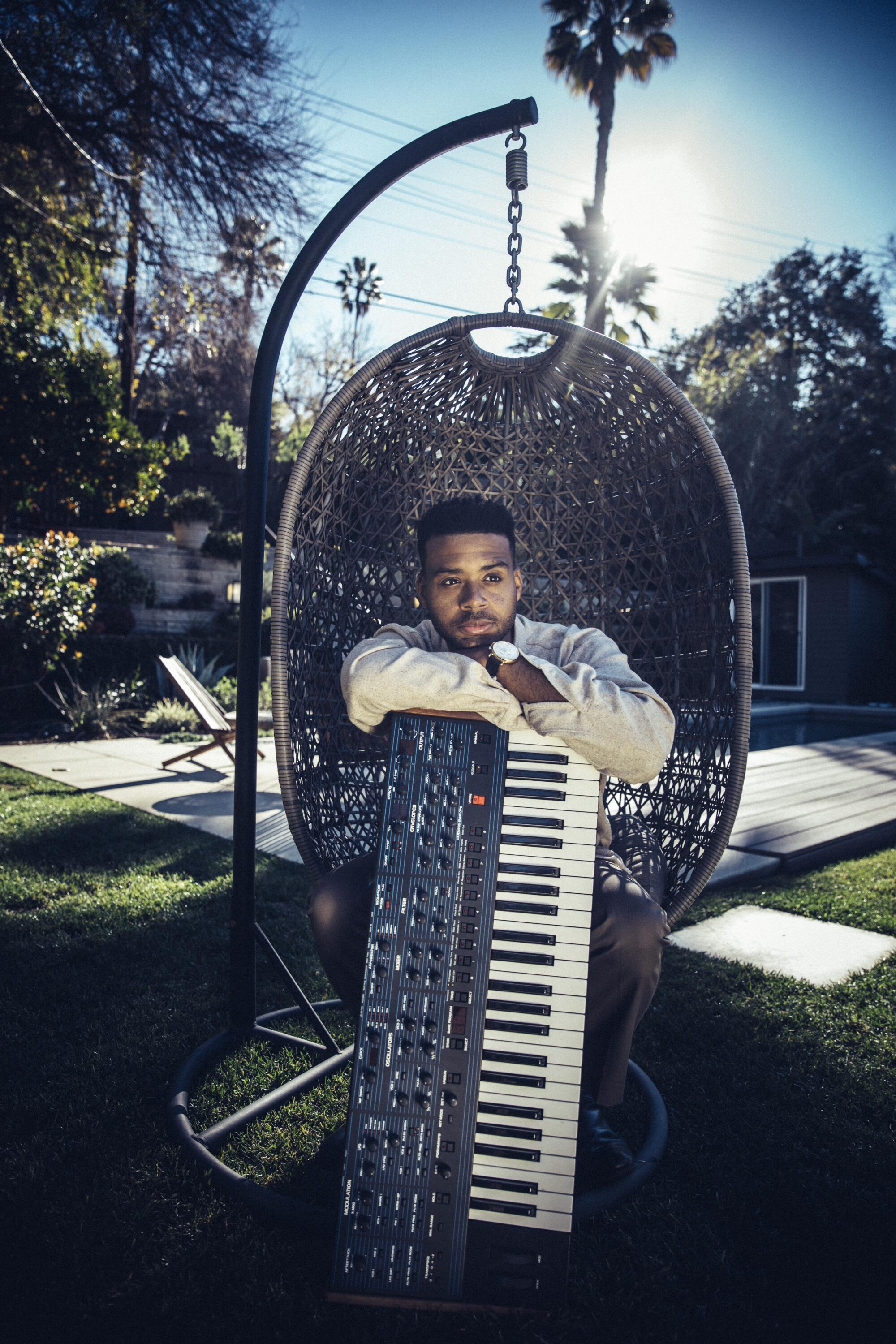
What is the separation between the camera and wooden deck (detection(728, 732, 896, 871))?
11.8 ft

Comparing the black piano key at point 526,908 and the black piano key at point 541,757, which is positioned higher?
the black piano key at point 541,757

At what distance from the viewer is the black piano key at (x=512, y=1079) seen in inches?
48.8

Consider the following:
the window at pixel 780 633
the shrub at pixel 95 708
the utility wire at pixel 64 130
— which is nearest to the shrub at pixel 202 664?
the shrub at pixel 95 708

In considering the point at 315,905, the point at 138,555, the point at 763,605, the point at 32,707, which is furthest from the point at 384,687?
the point at 763,605

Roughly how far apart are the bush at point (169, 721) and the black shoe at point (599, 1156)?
6.26 m

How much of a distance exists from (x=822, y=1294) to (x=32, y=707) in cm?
764

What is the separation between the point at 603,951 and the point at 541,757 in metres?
0.41

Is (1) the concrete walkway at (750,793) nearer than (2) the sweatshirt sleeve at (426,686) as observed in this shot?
No

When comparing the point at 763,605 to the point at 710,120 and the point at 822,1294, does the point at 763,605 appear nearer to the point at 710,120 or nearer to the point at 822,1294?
the point at 710,120

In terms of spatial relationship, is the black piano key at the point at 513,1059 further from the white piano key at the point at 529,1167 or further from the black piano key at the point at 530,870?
the black piano key at the point at 530,870

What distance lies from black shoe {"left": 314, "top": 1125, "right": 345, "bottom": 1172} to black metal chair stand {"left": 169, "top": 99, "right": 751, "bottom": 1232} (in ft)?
0.52

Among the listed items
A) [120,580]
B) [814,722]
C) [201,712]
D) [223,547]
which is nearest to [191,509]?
[223,547]

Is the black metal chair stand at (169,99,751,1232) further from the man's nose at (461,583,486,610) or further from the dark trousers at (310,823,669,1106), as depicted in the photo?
the man's nose at (461,583,486,610)

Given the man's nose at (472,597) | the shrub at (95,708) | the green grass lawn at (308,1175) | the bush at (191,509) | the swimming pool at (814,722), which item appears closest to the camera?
the green grass lawn at (308,1175)
